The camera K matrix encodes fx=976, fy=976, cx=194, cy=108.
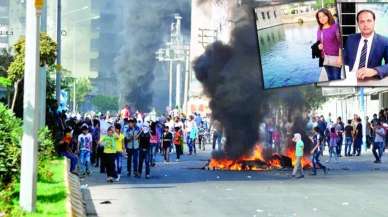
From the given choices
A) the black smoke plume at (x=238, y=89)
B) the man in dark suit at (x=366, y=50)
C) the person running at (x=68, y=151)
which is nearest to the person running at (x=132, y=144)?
the person running at (x=68, y=151)

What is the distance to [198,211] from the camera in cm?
1483

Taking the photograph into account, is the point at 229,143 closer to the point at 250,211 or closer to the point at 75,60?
the point at 250,211

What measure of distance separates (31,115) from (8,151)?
Answer: 73.4 inches

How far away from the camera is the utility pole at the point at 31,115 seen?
12.0m

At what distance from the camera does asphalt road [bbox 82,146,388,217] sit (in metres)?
14.9

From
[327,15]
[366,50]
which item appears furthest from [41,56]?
[366,50]

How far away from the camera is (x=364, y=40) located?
127 ft

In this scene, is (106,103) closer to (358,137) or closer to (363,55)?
(363,55)

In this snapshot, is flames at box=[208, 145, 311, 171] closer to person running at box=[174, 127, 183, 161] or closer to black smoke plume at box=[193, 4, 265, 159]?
black smoke plume at box=[193, 4, 265, 159]

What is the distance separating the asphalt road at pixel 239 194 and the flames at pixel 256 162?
4.92 feet

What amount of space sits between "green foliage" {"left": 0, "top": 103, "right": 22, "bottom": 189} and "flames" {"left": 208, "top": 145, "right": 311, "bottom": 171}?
12.8 m

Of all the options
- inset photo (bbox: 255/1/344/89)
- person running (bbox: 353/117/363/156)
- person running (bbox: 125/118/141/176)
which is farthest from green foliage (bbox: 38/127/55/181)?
person running (bbox: 353/117/363/156)

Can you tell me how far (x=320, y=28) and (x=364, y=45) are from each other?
1967mm

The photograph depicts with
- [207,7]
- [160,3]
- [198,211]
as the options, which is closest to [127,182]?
[198,211]
